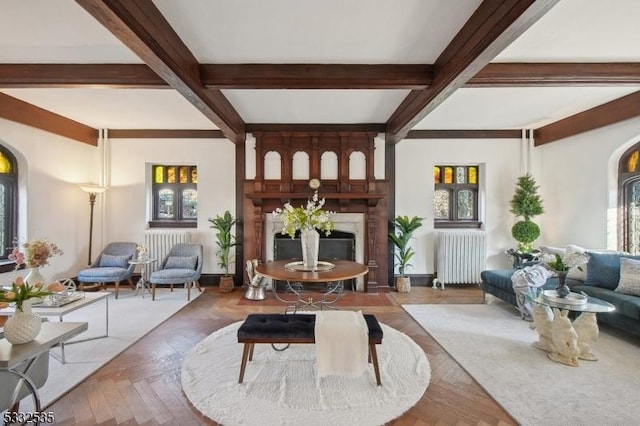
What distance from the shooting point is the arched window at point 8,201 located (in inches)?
159

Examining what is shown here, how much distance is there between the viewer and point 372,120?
4844 mm

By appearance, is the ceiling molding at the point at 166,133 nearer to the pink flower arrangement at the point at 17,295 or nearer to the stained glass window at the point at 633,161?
the pink flower arrangement at the point at 17,295

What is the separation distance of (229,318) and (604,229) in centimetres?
548

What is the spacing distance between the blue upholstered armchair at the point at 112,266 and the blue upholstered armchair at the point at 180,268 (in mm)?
473

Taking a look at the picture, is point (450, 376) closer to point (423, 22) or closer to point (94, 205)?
point (423, 22)

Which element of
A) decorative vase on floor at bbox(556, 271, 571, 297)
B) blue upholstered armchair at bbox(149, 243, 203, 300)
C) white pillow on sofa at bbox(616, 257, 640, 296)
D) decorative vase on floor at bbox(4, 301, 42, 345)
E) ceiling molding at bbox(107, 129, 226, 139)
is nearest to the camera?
decorative vase on floor at bbox(4, 301, 42, 345)

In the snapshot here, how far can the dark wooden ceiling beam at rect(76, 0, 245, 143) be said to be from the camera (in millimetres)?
1779

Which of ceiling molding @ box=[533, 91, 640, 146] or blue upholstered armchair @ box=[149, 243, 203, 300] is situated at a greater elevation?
ceiling molding @ box=[533, 91, 640, 146]

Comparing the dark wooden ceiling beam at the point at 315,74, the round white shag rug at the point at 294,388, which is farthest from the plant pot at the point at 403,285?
the dark wooden ceiling beam at the point at 315,74

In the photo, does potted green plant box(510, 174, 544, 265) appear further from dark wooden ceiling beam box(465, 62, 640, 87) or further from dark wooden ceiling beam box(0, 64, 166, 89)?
dark wooden ceiling beam box(0, 64, 166, 89)

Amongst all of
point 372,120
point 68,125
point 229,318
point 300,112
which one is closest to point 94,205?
point 68,125

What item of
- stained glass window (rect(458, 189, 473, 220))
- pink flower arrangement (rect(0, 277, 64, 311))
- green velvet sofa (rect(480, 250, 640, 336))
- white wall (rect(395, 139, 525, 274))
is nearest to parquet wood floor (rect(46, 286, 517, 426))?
pink flower arrangement (rect(0, 277, 64, 311))

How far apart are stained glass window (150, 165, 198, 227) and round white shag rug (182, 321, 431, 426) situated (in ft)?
11.1

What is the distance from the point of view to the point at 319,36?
2432mm
